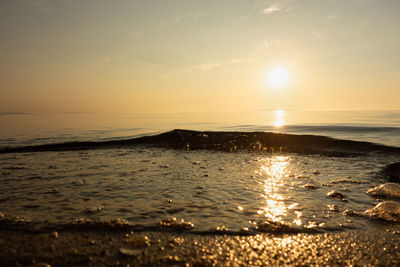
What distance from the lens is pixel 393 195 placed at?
5.20 metres

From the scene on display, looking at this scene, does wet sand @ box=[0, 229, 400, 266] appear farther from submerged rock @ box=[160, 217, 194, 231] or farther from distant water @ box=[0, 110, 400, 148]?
distant water @ box=[0, 110, 400, 148]

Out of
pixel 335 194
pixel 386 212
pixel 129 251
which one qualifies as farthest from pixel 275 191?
pixel 129 251

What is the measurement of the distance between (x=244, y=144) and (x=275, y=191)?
7424 mm

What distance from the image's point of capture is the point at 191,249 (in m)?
2.99

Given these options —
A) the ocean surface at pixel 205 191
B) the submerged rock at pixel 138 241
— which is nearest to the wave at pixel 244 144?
the ocean surface at pixel 205 191

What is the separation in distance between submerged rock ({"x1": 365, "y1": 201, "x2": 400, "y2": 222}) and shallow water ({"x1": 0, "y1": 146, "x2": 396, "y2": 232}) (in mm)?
201

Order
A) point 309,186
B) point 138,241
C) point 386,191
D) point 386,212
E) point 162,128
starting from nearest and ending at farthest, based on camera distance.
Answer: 1. point 138,241
2. point 386,212
3. point 386,191
4. point 309,186
5. point 162,128

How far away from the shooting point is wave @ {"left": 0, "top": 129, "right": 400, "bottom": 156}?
1076 cm

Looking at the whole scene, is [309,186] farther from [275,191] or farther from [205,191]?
[205,191]

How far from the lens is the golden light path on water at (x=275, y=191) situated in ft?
13.3

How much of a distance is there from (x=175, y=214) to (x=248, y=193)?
5.86ft

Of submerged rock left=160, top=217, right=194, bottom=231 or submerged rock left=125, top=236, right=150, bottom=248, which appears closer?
submerged rock left=125, top=236, right=150, bottom=248

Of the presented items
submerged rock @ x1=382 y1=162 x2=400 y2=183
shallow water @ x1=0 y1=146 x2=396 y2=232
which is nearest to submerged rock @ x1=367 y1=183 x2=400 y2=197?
shallow water @ x1=0 y1=146 x2=396 y2=232

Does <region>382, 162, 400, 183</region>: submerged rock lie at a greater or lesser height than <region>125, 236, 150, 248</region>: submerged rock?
greater
